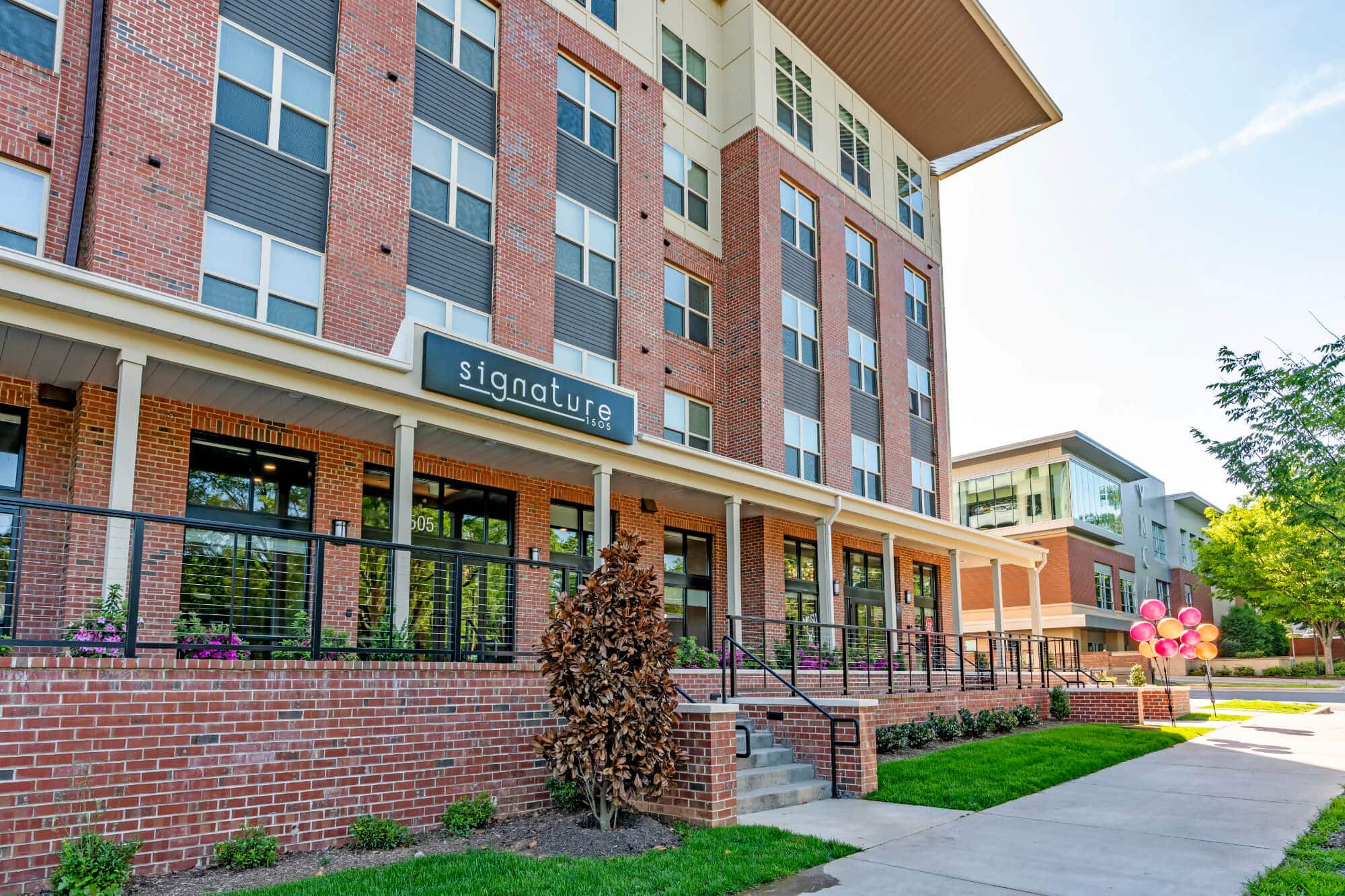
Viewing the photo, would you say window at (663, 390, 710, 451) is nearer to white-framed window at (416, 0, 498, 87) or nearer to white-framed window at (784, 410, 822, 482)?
white-framed window at (784, 410, 822, 482)

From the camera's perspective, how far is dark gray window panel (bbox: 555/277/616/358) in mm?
16797

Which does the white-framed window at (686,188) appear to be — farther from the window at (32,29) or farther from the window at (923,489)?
the window at (32,29)

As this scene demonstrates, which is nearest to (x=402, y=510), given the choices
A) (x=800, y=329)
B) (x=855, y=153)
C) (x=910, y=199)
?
(x=800, y=329)

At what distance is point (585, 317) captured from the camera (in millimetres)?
17266

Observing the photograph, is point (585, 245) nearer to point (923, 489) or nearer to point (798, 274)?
point (798, 274)

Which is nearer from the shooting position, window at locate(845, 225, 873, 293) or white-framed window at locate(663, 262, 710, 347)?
white-framed window at locate(663, 262, 710, 347)

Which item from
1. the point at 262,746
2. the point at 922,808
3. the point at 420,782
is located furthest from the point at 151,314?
the point at 922,808

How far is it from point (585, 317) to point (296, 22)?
257 inches

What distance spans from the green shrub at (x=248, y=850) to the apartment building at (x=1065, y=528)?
37.9 m

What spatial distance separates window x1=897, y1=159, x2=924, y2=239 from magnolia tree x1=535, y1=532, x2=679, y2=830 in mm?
21380

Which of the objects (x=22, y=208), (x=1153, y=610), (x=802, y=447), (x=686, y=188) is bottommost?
(x=1153, y=610)

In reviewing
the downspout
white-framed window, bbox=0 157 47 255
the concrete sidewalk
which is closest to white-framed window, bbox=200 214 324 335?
the downspout

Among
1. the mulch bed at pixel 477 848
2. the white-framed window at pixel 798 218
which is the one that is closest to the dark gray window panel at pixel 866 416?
the white-framed window at pixel 798 218

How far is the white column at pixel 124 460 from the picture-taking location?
347 inches
